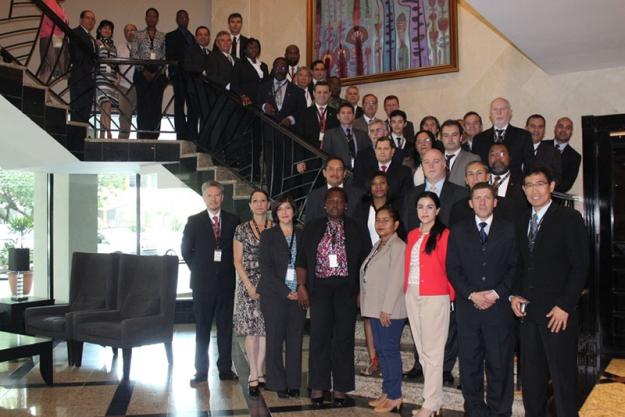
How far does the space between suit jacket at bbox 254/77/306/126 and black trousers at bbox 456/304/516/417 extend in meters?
3.43

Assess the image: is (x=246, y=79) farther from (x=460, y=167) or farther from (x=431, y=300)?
(x=431, y=300)

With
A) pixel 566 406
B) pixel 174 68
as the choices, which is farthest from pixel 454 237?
pixel 174 68

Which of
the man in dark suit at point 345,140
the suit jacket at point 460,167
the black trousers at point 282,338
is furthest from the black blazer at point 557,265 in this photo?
the man in dark suit at point 345,140

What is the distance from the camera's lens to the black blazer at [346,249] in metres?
4.64

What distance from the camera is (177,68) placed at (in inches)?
284

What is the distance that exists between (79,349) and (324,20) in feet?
19.1

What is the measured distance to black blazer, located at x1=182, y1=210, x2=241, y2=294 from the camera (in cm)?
540

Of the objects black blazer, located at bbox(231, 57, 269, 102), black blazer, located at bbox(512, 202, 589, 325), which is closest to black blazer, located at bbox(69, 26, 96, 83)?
black blazer, located at bbox(231, 57, 269, 102)

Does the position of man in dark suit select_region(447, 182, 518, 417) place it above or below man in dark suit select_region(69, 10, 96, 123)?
below

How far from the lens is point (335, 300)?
4.63 m

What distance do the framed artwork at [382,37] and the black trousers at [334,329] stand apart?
470cm

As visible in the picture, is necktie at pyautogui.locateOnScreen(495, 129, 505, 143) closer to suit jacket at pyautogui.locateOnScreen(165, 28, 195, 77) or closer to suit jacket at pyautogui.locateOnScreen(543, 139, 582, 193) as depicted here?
suit jacket at pyautogui.locateOnScreen(543, 139, 582, 193)

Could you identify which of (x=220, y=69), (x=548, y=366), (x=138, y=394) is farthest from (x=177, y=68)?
(x=548, y=366)

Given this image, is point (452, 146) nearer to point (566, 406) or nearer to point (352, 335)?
point (352, 335)
